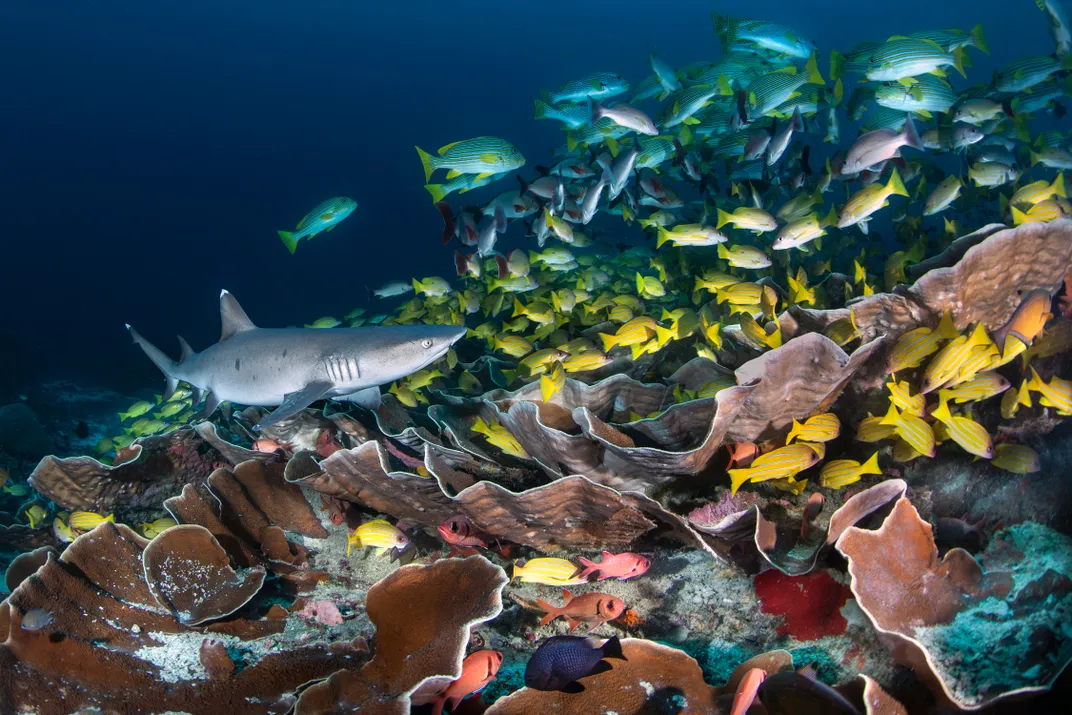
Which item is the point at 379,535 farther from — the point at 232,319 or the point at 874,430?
the point at 232,319

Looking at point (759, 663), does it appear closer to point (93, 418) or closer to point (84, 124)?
point (93, 418)

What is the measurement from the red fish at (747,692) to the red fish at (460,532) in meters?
1.63

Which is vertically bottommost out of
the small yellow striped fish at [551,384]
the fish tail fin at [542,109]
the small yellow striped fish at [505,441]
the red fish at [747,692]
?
the small yellow striped fish at [505,441]

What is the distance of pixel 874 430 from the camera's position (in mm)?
2635

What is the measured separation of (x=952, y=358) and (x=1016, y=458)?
21.6 inches

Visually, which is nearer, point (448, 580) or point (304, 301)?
point (448, 580)

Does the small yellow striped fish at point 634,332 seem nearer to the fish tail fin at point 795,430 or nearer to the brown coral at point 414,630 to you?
the fish tail fin at point 795,430

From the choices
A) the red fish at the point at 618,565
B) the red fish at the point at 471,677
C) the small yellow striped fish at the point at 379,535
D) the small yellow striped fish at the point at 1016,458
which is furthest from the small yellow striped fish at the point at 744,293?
the red fish at the point at 471,677

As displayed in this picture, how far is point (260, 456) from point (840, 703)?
4.13 meters

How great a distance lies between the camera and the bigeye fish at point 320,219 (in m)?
7.26

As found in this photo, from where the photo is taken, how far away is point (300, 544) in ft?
11.9

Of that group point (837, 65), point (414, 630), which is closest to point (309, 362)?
point (414, 630)

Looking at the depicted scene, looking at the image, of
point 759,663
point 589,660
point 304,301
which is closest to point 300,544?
point 589,660

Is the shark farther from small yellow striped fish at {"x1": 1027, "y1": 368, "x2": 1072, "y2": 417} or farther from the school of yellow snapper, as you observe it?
small yellow striped fish at {"x1": 1027, "y1": 368, "x2": 1072, "y2": 417}
